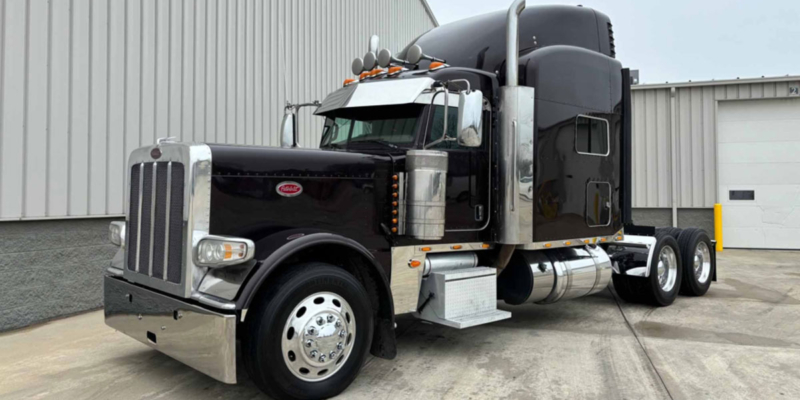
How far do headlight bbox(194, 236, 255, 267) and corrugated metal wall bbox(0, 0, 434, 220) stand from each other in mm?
3417

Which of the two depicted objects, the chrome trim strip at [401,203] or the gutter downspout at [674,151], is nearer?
the chrome trim strip at [401,203]

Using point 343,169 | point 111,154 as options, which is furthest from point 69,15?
point 343,169

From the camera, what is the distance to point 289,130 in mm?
5980

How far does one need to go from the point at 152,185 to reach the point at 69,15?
3275 millimetres

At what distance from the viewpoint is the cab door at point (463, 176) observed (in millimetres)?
4828

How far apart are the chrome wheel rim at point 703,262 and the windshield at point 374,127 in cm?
521

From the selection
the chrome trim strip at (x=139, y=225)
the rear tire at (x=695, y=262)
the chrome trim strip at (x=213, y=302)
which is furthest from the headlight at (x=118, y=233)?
the rear tire at (x=695, y=262)

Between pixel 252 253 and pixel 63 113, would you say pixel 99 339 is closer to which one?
pixel 63 113

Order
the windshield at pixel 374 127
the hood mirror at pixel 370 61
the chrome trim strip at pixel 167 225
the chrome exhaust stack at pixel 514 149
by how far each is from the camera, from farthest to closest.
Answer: the hood mirror at pixel 370 61 < the chrome exhaust stack at pixel 514 149 < the windshield at pixel 374 127 < the chrome trim strip at pixel 167 225

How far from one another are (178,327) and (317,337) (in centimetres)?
90

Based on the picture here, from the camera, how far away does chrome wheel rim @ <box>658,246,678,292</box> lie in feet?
23.3

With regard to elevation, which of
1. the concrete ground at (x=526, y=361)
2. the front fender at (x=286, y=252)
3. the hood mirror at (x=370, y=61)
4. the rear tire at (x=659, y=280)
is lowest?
the concrete ground at (x=526, y=361)

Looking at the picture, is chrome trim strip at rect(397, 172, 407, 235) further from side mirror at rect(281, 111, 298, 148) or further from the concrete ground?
side mirror at rect(281, 111, 298, 148)

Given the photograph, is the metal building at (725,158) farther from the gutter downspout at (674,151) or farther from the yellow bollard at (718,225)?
the yellow bollard at (718,225)
